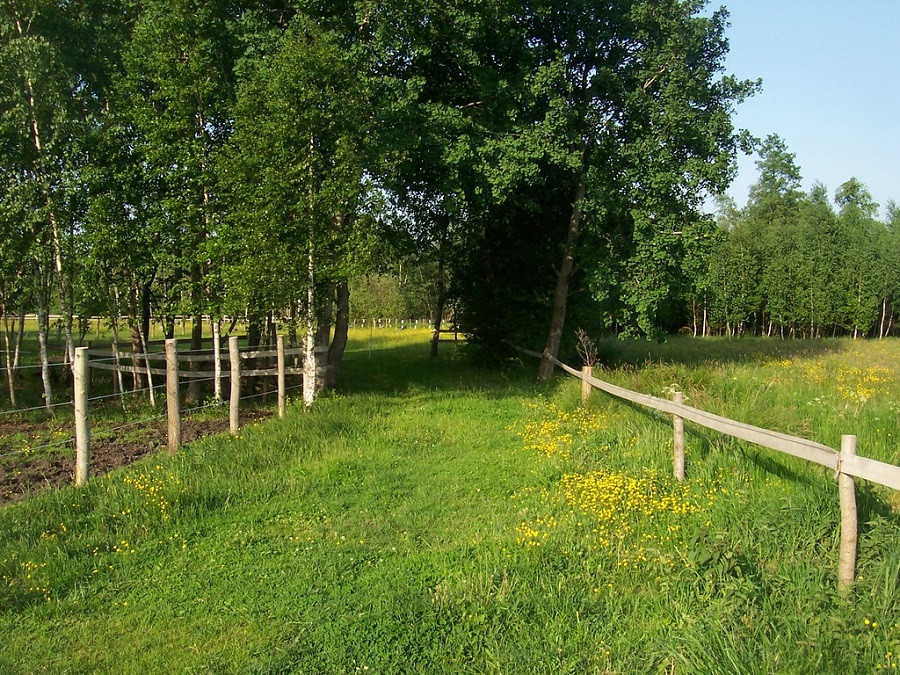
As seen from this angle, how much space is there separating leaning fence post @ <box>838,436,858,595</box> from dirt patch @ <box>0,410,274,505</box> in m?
7.55

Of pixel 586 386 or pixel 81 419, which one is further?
pixel 586 386

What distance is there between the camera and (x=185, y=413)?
40.5ft

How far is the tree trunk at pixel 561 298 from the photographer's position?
1581cm

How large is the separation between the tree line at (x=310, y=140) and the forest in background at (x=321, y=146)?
53 mm

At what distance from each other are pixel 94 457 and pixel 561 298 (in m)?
11.4

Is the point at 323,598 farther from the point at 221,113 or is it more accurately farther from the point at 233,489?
the point at 221,113

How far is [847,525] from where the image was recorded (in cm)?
397

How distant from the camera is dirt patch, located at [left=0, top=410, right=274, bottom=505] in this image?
7220 mm

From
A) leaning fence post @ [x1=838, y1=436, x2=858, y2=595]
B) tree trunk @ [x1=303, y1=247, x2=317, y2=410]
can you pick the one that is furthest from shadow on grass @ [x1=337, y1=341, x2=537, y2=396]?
leaning fence post @ [x1=838, y1=436, x2=858, y2=595]

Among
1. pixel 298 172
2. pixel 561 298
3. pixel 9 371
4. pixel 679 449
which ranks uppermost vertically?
pixel 298 172

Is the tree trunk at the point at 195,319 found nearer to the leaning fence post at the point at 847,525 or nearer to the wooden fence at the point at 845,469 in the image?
the wooden fence at the point at 845,469

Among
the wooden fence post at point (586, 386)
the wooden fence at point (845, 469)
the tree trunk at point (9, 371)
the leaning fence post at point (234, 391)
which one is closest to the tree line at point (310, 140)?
the tree trunk at point (9, 371)

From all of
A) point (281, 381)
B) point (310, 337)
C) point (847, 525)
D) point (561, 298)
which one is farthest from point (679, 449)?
point (561, 298)

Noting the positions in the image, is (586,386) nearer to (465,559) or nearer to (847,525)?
(465,559)
